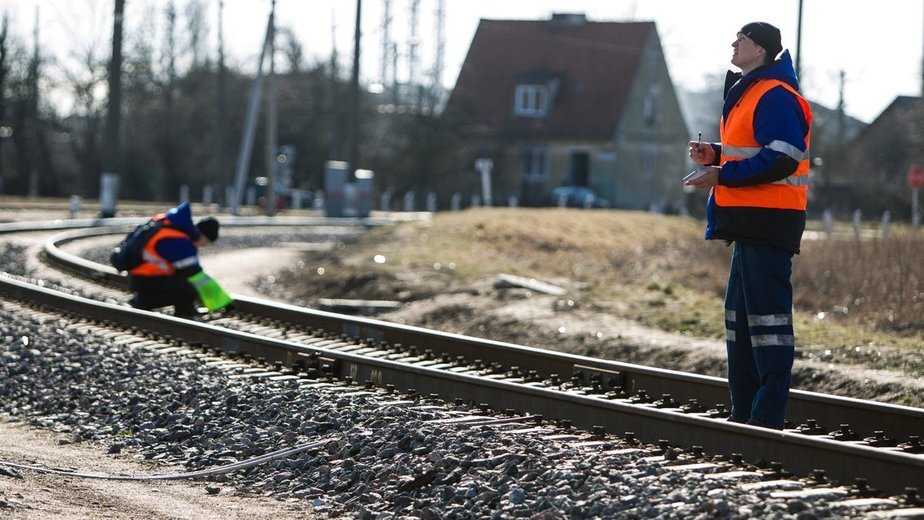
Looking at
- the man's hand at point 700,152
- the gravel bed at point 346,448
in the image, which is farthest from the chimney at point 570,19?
the man's hand at point 700,152

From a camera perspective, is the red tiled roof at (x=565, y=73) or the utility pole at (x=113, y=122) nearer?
the utility pole at (x=113, y=122)

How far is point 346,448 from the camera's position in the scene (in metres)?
6.65

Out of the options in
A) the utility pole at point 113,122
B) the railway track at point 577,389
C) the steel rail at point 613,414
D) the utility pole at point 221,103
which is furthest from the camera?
the utility pole at point 221,103

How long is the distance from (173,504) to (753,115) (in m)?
3.03

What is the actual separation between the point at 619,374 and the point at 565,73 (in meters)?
57.2

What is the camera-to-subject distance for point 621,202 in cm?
6316

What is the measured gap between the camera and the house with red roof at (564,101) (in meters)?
63.6

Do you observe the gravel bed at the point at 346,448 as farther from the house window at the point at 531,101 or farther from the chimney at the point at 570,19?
the chimney at the point at 570,19

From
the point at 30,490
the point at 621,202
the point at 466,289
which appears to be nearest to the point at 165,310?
the point at 466,289

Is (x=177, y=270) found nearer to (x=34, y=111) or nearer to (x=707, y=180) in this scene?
(x=707, y=180)

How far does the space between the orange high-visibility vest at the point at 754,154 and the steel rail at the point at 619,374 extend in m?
1.09

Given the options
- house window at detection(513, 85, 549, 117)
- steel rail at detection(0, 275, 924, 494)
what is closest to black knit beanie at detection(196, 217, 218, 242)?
steel rail at detection(0, 275, 924, 494)

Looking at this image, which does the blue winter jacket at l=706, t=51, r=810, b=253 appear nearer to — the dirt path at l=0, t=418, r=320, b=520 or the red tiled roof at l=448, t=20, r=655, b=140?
the dirt path at l=0, t=418, r=320, b=520

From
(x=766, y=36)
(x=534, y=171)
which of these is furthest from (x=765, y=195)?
(x=534, y=171)
